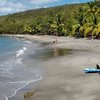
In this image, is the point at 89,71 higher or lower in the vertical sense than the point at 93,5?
lower

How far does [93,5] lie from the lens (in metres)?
94.0


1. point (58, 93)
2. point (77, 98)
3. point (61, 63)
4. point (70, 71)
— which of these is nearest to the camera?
point (77, 98)

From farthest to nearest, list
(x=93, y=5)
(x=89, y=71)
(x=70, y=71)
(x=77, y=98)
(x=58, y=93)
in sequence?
(x=93, y=5) < (x=70, y=71) < (x=89, y=71) < (x=58, y=93) < (x=77, y=98)

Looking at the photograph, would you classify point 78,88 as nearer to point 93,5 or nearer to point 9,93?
point 9,93

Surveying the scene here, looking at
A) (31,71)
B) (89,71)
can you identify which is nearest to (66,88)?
(89,71)

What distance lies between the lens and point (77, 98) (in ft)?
76.4

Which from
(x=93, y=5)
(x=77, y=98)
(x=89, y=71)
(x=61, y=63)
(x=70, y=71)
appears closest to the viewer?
(x=77, y=98)

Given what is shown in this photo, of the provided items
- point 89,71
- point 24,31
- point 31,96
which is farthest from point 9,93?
point 24,31

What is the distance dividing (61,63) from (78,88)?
50.0ft

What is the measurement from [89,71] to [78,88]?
6.55m

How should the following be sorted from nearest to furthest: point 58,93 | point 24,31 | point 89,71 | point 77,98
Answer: point 77,98 → point 58,93 → point 89,71 → point 24,31

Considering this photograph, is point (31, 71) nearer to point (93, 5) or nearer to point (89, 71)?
point (89, 71)

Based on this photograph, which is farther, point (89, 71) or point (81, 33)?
point (81, 33)

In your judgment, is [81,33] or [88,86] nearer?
[88,86]
